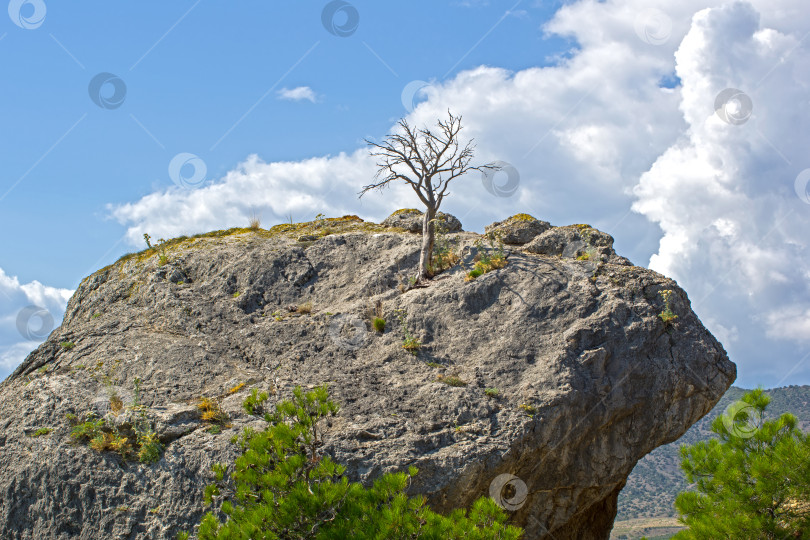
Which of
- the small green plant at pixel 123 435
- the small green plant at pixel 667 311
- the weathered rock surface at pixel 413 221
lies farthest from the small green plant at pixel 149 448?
the small green plant at pixel 667 311

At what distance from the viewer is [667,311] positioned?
16.8 m

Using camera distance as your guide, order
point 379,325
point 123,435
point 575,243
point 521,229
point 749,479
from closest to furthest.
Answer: point 749,479 < point 123,435 < point 379,325 < point 575,243 < point 521,229

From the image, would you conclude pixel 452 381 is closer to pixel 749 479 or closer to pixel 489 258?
pixel 489 258

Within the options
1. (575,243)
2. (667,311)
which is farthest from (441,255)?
(667,311)

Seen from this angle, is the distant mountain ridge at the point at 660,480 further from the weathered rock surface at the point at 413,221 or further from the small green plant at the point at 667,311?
the small green plant at the point at 667,311

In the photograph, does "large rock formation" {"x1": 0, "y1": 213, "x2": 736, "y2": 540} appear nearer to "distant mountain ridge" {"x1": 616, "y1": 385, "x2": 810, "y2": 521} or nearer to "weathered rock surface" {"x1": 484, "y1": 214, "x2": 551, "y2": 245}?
"weathered rock surface" {"x1": 484, "y1": 214, "x2": 551, "y2": 245}

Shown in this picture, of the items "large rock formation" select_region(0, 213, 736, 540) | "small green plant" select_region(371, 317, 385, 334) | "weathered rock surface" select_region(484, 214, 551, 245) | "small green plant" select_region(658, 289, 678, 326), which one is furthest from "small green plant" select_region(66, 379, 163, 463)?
"small green plant" select_region(658, 289, 678, 326)

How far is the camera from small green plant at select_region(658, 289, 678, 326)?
54.8 ft

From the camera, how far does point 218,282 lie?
2014 centimetres

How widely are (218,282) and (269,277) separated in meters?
1.60

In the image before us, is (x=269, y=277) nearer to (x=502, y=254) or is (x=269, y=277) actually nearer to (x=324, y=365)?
(x=324, y=365)

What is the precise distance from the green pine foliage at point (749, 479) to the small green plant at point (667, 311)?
8.64 feet

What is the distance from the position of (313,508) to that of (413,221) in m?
13.9

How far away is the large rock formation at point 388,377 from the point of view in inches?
538
